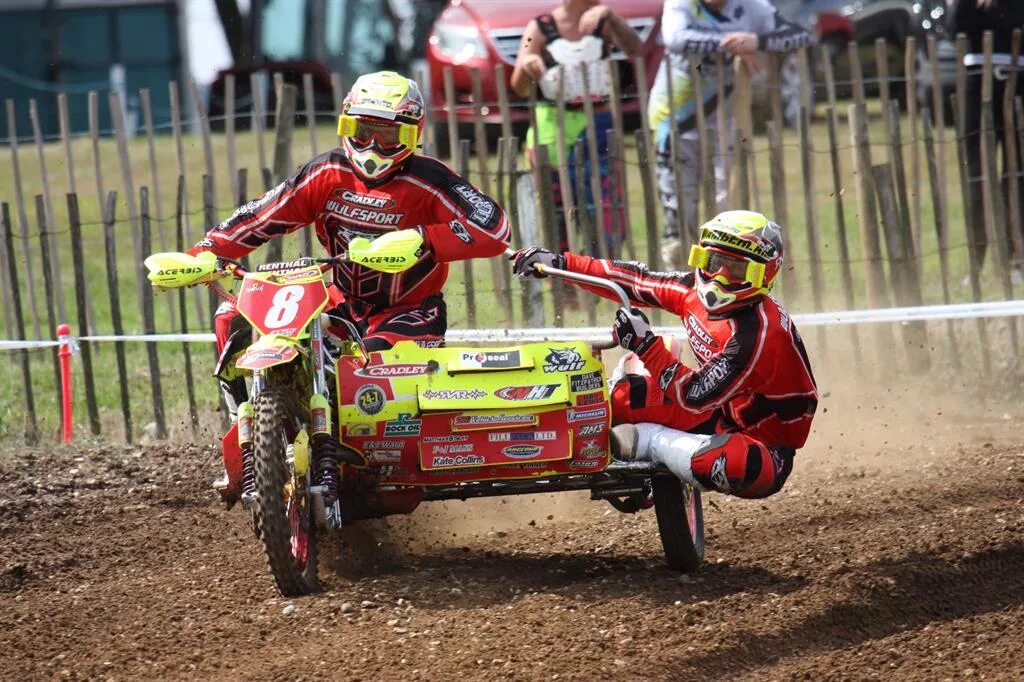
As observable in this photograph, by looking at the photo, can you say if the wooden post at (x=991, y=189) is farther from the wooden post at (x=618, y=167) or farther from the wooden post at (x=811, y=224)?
the wooden post at (x=618, y=167)

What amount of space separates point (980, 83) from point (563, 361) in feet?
20.0

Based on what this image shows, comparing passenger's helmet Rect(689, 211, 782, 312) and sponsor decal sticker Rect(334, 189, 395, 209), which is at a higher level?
sponsor decal sticker Rect(334, 189, 395, 209)

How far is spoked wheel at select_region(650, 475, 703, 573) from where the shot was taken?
6492 mm

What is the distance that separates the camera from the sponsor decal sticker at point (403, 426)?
6363 millimetres

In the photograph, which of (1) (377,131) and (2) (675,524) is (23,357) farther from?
(2) (675,524)

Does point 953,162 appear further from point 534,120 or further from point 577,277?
point 577,277

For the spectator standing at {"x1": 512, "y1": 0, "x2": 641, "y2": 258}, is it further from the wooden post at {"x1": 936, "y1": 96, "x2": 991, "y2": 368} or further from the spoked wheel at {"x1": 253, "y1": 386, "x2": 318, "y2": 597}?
the spoked wheel at {"x1": 253, "y1": 386, "x2": 318, "y2": 597}

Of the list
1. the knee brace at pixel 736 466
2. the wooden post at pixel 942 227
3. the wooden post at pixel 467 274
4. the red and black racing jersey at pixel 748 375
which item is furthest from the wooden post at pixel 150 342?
the wooden post at pixel 942 227

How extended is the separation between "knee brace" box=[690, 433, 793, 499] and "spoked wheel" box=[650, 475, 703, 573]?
0.24m

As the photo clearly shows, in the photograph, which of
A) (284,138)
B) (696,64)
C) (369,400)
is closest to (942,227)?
(696,64)

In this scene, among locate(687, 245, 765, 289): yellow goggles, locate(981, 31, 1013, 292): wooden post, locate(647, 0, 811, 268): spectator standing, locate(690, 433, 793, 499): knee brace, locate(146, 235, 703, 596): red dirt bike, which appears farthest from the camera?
locate(647, 0, 811, 268): spectator standing

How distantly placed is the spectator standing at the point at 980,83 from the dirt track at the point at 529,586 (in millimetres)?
2617

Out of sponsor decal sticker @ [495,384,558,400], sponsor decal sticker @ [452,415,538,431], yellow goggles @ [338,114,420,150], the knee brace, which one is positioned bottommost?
the knee brace

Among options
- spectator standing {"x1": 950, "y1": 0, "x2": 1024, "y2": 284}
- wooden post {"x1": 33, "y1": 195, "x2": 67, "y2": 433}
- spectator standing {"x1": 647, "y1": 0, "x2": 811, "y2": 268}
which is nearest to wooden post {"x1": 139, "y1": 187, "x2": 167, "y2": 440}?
wooden post {"x1": 33, "y1": 195, "x2": 67, "y2": 433}
